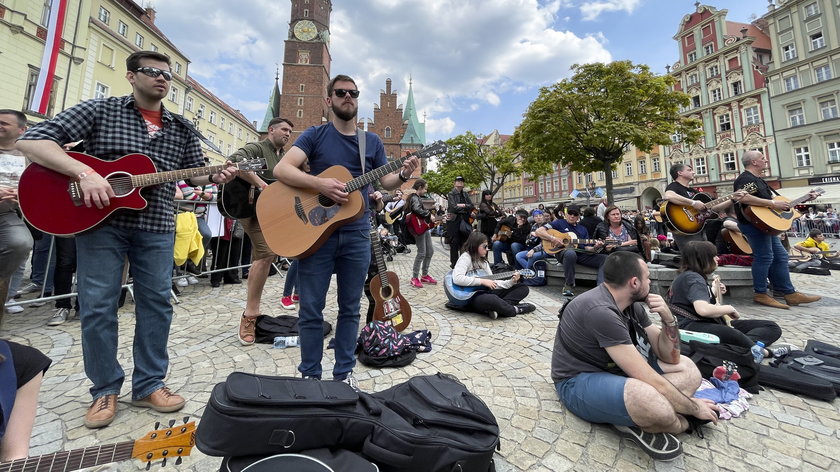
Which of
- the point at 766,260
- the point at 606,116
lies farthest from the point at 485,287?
the point at 606,116

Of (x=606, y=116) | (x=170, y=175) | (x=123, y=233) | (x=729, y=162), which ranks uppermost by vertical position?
(x=729, y=162)

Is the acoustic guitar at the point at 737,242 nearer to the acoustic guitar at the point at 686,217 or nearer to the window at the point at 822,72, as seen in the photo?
the acoustic guitar at the point at 686,217

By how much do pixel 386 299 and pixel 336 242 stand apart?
6.17 ft

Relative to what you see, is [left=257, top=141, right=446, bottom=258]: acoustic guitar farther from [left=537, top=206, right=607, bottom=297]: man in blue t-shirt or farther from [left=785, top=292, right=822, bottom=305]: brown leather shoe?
[left=785, top=292, right=822, bottom=305]: brown leather shoe

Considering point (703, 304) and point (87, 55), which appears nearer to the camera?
point (703, 304)

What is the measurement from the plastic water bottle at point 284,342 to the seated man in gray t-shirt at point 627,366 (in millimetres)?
2682

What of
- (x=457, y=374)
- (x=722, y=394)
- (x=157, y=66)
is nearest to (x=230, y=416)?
(x=457, y=374)

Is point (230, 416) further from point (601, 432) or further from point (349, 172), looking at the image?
point (601, 432)

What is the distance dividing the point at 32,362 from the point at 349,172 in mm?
1951

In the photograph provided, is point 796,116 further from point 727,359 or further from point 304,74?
point 304,74

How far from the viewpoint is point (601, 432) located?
2.26m

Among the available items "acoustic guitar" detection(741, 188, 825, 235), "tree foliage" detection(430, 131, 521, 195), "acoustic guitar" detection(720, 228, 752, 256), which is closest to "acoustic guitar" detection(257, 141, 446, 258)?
"acoustic guitar" detection(741, 188, 825, 235)

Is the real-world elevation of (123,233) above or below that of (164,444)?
above

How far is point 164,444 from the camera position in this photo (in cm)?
134
